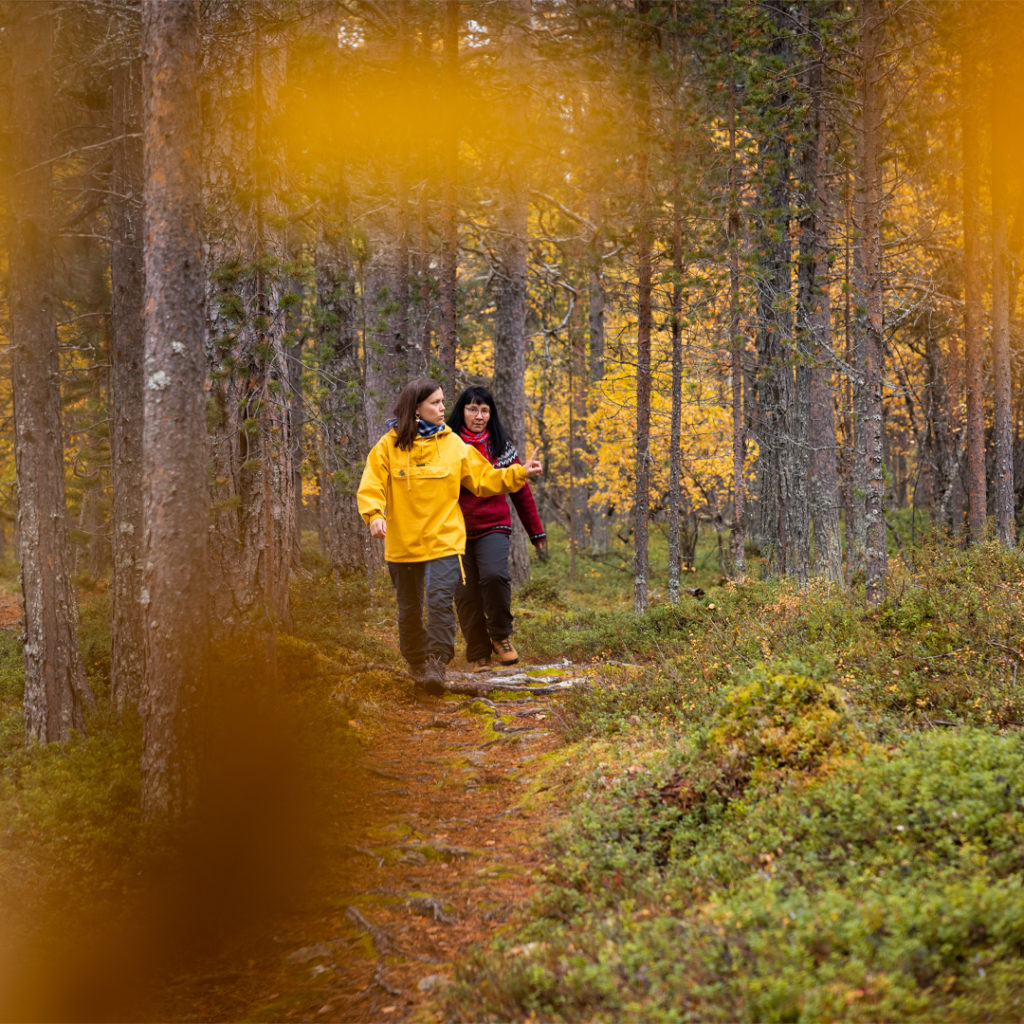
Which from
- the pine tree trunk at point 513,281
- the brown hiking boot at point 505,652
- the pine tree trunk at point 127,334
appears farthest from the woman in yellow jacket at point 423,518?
the pine tree trunk at point 513,281

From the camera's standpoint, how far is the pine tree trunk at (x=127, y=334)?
8.16 m

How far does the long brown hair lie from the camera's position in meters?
7.48

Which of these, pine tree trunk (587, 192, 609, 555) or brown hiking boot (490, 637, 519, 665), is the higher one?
pine tree trunk (587, 192, 609, 555)

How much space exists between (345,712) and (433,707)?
38.6 inches

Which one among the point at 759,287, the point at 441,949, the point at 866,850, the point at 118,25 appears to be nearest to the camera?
the point at 866,850

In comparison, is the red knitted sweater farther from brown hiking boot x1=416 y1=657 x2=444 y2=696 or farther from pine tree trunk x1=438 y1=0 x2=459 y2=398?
pine tree trunk x1=438 y1=0 x2=459 y2=398

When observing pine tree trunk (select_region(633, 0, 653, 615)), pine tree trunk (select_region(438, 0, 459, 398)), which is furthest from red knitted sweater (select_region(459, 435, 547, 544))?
pine tree trunk (select_region(633, 0, 653, 615))

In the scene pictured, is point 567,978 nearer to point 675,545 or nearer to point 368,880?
point 368,880

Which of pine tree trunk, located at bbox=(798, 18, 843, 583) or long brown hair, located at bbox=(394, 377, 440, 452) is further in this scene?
pine tree trunk, located at bbox=(798, 18, 843, 583)

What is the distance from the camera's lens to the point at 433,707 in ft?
24.8

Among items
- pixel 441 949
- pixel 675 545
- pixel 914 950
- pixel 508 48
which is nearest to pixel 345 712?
pixel 441 949

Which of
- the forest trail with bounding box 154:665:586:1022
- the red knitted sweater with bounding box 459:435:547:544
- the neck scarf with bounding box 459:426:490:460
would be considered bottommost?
the forest trail with bounding box 154:665:586:1022

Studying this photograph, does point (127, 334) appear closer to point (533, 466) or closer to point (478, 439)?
point (478, 439)

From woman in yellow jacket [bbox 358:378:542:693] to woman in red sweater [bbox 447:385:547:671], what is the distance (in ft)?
1.88
